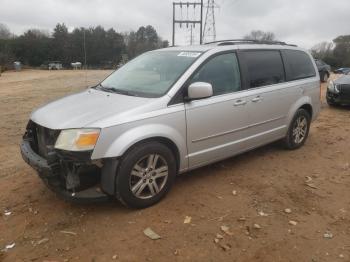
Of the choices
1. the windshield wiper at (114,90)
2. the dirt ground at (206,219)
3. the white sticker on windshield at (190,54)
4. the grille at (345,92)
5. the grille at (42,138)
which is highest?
the white sticker on windshield at (190,54)

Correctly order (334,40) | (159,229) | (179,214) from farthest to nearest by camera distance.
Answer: (334,40) < (179,214) < (159,229)

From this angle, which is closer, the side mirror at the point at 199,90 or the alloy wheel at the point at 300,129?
the side mirror at the point at 199,90

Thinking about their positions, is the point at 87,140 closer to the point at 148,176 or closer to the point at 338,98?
the point at 148,176

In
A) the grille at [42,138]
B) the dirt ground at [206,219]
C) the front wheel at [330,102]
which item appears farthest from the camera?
the front wheel at [330,102]

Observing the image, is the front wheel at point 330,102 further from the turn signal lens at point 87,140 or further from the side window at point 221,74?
the turn signal lens at point 87,140

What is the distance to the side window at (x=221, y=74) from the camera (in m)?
4.64

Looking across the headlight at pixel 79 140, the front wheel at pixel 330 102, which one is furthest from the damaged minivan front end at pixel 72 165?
the front wheel at pixel 330 102

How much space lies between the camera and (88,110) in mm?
4043

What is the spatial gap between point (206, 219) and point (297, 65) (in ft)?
11.4

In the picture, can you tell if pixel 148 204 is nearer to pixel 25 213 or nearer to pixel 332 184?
pixel 25 213

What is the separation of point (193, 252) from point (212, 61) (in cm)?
242

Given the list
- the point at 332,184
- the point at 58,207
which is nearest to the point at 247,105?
the point at 332,184

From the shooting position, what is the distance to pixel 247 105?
16.6 feet

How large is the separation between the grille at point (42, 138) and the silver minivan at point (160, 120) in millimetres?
13
